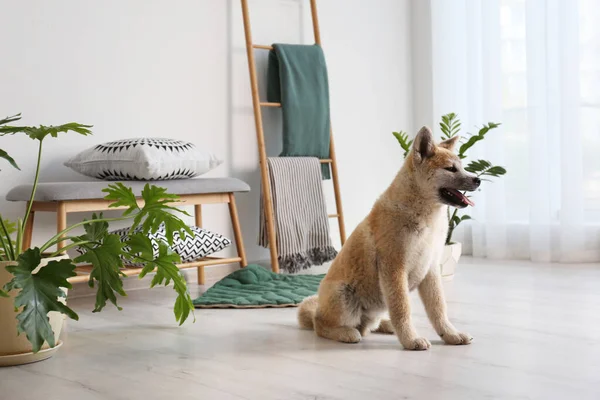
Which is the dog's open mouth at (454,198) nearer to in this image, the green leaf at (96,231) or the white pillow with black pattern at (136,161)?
the green leaf at (96,231)

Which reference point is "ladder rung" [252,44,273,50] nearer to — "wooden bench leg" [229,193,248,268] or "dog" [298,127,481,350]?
"wooden bench leg" [229,193,248,268]

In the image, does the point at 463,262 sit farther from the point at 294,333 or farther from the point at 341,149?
the point at 294,333

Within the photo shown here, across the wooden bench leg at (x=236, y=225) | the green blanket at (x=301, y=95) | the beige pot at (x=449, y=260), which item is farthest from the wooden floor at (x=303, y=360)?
the green blanket at (x=301, y=95)

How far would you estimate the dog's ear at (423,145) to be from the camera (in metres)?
2.21

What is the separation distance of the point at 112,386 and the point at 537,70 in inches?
133

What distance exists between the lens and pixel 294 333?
101 inches

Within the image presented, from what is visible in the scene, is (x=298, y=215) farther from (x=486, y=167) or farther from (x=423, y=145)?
(x=423, y=145)

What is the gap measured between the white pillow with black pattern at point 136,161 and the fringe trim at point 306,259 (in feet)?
2.91

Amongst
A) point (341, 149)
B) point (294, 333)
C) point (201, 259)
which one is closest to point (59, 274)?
point (294, 333)

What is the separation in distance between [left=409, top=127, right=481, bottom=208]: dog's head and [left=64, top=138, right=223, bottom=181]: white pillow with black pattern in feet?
4.53

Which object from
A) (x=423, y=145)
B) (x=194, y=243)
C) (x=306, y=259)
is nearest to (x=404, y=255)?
(x=423, y=145)

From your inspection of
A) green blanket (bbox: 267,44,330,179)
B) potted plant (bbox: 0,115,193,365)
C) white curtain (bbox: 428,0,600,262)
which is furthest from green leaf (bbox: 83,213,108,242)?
white curtain (bbox: 428,0,600,262)

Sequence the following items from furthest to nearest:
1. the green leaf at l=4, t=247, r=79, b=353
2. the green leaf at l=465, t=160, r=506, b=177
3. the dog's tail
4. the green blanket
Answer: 1. the green blanket
2. the green leaf at l=465, t=160, r=506, b=177
3. the dog's tail
4. the green leaf at l=4, t=247, r=79, b=353

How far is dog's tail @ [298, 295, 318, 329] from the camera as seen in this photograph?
2.59 m
